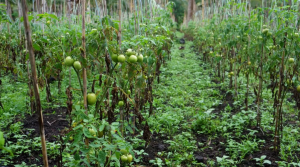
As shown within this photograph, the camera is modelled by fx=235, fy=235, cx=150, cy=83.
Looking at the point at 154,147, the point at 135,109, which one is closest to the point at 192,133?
the point at 154,147

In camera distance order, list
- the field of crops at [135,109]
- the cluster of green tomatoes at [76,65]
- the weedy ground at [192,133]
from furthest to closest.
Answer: the weedy ground at [192,133] < the field of crops at [135,109] < the cluster of green tomatoes at [76,65]

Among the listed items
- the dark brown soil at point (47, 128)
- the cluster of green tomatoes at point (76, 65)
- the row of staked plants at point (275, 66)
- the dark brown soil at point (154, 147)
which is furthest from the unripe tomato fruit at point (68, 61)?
the row of staked plants at point (275, 66)

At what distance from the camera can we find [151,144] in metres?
2.83

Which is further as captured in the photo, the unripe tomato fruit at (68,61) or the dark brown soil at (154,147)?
the dark brown soil at (154,147)

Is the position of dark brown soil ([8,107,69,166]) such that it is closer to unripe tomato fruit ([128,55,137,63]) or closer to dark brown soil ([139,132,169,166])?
unripe tomato fruit ([128,55,137,63])

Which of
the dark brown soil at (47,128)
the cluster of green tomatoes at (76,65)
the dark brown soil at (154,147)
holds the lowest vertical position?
the dark brown soil at (154,147)

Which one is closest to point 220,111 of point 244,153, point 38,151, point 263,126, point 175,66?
point 263,126

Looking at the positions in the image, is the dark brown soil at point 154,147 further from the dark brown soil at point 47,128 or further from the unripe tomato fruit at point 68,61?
the unripe tomato fruit at point 68,61

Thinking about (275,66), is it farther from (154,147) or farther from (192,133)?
(154,147)

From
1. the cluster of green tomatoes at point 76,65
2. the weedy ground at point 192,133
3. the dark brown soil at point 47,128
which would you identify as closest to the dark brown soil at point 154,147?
the weedy ground at point 192,133

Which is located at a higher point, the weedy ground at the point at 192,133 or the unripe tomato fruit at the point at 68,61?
the unripe tomato fruit at the point at 68,61

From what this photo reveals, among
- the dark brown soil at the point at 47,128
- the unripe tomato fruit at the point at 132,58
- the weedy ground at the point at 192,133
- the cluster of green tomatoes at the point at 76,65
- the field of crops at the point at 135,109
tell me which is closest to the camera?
the cluster of green tomatoes at the point at 76,65

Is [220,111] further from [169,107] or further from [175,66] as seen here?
[175,66]

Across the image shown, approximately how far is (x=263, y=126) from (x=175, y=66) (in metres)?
4.37
